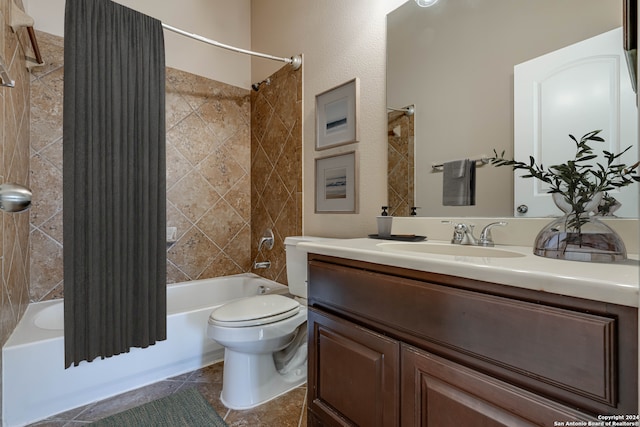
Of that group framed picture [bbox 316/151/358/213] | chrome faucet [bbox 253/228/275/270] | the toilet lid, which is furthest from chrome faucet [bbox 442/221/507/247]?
chrome faucet [bbox 253/228/275/270]

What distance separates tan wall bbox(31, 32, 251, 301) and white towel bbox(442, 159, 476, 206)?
190 centimetres

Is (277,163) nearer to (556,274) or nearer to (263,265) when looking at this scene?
(263,265)

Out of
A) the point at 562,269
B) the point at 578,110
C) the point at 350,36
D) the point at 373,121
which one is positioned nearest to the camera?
the point at 562,269

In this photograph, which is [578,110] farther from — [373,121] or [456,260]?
[373,121]

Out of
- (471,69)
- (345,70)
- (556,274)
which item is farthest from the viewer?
(345,70)

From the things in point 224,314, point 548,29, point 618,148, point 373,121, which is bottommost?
point 224,314

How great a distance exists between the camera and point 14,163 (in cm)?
145

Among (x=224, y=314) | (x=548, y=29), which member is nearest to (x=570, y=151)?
(x=548, y=29)

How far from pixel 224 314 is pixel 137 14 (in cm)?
167

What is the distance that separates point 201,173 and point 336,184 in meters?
1.28

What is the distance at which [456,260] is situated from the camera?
71 centimetres

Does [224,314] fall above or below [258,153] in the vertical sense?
below

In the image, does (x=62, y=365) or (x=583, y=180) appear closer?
(x=583, y=180)

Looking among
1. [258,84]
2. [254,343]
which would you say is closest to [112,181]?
[254,343]
